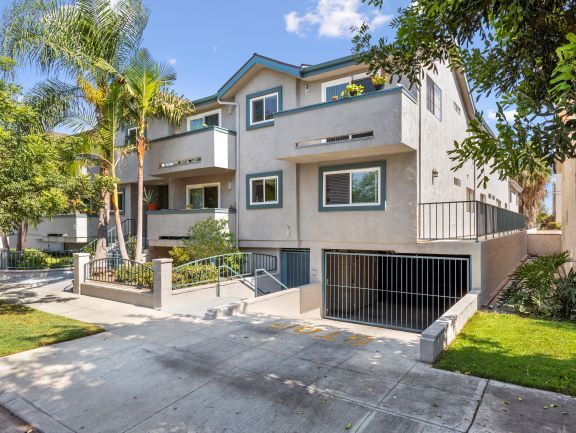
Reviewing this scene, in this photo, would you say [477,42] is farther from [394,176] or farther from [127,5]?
[127,5]

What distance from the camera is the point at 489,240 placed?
37.7 ft

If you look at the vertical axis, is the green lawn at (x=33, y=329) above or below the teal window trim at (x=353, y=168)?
below

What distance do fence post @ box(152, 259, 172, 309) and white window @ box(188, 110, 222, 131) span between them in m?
7.82

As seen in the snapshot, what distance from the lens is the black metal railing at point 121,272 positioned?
1209cm

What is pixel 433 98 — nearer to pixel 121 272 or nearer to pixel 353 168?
pixel 353 168

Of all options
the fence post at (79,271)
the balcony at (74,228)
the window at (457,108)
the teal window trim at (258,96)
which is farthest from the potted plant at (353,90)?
the balcony at (74,228)

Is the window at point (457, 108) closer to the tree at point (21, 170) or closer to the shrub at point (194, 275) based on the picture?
the shrub at point (194, 275)

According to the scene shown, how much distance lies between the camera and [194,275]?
40.5 feet

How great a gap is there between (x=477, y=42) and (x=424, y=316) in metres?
11.1

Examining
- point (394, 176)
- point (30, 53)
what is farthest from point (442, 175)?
point (30, 53)

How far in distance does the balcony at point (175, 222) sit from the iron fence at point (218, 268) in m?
Result: 1.65

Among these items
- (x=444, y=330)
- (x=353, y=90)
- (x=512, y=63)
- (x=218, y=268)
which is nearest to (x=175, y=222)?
(x=218, y=268)

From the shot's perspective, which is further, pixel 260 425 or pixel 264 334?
pixel 264 334

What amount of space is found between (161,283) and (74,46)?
9374 millimetres
